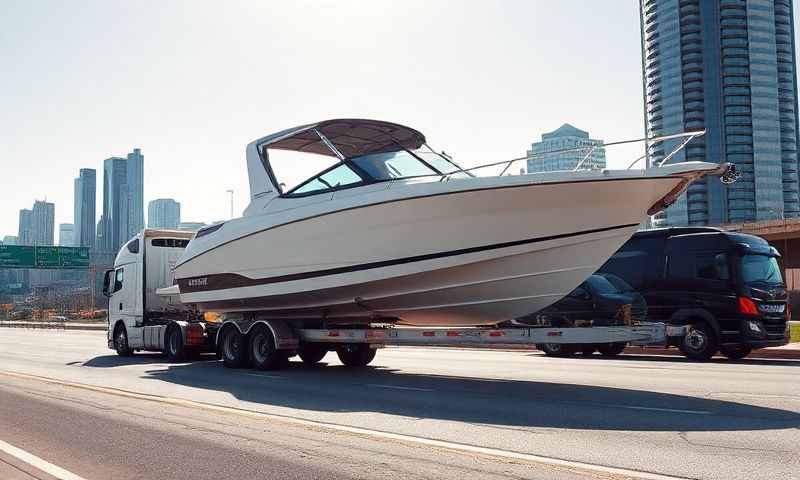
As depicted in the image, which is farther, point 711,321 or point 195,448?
point 711,321

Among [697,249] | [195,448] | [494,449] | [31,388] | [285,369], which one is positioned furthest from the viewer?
[697,249]

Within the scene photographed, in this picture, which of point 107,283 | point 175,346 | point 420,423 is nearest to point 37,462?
point 420,423

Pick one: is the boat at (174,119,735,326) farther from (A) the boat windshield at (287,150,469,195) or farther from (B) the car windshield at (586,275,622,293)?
(B) the car windshield at (586,275,622,293)

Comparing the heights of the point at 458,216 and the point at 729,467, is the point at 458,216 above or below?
above

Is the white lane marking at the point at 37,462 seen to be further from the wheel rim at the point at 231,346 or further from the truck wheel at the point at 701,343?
the truck wheel at the point at 701,343

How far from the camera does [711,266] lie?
15375 mm

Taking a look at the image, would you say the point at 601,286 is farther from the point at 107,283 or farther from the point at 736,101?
the point at 736,101

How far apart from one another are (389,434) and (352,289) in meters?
5.19

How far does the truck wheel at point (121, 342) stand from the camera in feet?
63.5

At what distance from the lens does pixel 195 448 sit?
6.40m

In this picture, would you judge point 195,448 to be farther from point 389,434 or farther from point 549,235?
point 549,235

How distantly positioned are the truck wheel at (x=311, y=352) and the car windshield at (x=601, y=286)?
19.9 ft

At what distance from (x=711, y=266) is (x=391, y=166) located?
7842 millimetres

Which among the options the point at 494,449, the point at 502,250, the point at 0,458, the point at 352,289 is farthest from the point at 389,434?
the point at 352,289
